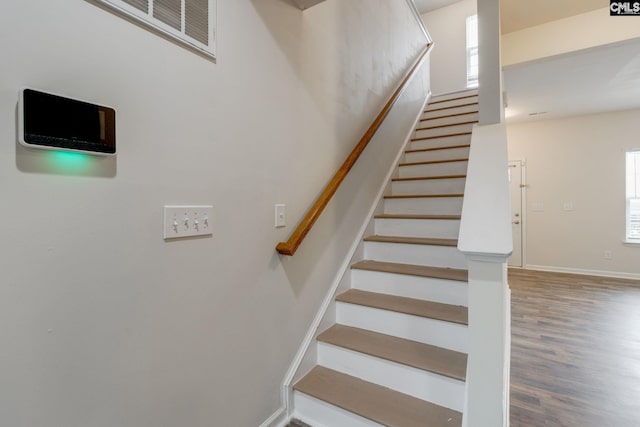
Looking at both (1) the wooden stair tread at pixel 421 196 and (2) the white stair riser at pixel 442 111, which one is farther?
(2) the white stair riser at pixel 442 111

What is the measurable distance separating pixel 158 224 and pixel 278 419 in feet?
3.94

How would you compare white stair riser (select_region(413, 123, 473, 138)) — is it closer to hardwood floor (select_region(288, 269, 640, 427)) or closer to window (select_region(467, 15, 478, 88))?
hardwood floor (select_region(288, 269, 640, 427))

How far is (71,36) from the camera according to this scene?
2.68 feet

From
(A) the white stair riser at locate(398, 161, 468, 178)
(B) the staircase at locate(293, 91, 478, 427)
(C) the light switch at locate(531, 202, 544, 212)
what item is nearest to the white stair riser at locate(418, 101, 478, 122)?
(A) the white stair riser at locate(398, 161, 468, 178)

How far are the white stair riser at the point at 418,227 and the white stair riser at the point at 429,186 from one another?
464mm

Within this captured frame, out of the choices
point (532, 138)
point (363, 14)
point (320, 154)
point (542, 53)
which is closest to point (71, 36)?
point (320, 154)

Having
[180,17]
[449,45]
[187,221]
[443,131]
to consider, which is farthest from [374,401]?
[449,45]

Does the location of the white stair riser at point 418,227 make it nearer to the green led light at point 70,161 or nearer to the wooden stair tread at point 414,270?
the wooden stair tread at point 414,270

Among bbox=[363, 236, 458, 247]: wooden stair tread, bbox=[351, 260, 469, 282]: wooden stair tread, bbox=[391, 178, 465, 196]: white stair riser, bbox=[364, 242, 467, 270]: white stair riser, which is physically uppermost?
bbox=[391, 178, 465, 196]: white stair riser

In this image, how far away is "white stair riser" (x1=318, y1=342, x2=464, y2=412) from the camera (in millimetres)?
1429

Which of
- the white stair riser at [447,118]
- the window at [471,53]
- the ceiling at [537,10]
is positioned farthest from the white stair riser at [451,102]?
the window at [471,53]

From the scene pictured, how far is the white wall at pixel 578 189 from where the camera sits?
4.82 meters

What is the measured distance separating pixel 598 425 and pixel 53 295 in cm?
268

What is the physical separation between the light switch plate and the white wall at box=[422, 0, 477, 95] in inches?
232
